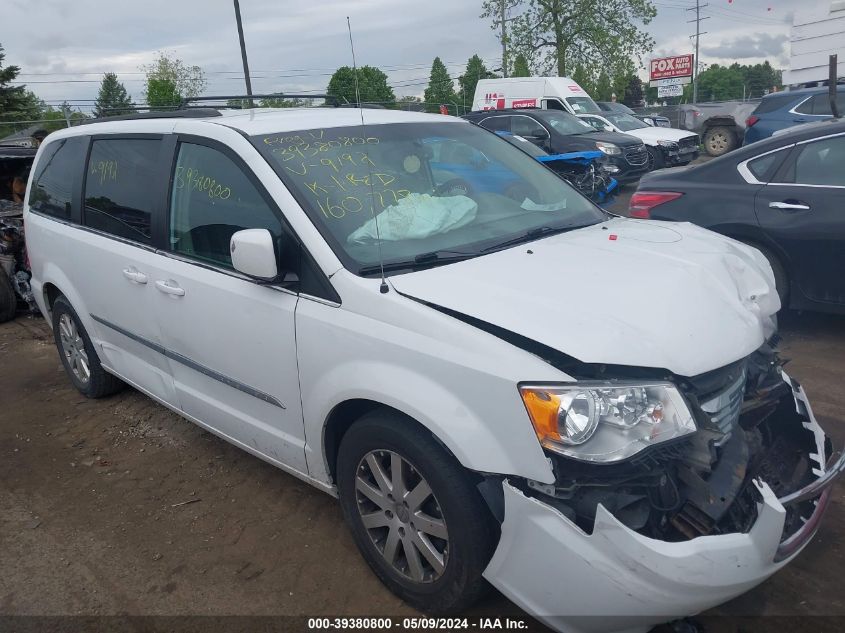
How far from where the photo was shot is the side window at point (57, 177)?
4.56 metres

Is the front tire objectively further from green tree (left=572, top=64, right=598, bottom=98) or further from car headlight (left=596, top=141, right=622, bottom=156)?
green tree (left=572, top=64, right=598, bottom=98)

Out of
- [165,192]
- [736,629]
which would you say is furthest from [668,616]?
[165,192]

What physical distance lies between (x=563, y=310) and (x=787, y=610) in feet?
4.51

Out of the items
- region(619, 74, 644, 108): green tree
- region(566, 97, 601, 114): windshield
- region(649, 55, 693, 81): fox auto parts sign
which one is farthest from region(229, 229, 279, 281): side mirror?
region(619, 74, 644, 108): green tree

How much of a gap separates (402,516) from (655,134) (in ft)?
50.3

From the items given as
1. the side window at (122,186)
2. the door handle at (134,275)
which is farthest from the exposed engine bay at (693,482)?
the side window at (122,186)

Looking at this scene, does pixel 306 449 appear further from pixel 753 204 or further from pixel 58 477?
pixel 753 204

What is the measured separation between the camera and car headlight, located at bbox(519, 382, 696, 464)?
2.14 meters

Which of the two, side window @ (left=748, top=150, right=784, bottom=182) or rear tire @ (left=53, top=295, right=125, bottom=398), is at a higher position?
side window @ (left=748, top=150, right=784, bottom=182)

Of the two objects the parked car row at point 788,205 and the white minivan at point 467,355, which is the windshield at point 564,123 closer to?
Answer: the parked car row at point 788,205

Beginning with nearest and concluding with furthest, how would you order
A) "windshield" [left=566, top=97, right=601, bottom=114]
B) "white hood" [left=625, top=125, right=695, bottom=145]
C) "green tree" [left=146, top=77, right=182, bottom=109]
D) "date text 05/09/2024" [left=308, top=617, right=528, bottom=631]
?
"date text 05/09/2024" [left=308, top=617, right=528, bottom=631]
"white hood" [left=625, top=125, right=695, bottom=145]
"windshield" [left=566, top=97, right=601, bottom=114]
"green tree" [left=146, top=77, right=182, bottom=109]

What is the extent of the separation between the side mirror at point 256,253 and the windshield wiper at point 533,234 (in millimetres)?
842

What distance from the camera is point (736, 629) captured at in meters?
2.53

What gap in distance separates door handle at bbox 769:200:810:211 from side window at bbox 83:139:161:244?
13.2 ft
